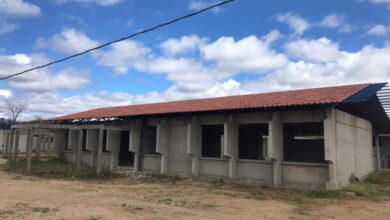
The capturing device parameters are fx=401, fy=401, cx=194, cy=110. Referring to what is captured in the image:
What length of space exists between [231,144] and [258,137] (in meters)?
5.79

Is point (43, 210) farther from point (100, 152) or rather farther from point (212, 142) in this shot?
point (212, 142)

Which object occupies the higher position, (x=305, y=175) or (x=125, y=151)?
(x=125, y=151)

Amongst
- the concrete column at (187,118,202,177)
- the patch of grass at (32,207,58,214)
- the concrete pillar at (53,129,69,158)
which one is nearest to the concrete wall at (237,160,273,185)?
the concrete column at (187,118,202,177)

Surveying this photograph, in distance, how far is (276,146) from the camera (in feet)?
52.6

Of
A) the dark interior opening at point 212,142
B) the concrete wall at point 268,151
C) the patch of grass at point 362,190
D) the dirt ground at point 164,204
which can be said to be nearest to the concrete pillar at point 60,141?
the concrete wall at point 268,151

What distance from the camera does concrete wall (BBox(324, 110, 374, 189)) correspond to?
14633 millimetres

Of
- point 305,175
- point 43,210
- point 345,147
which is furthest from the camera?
point 345,147

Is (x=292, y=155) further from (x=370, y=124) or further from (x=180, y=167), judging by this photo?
(x=180, y=167)

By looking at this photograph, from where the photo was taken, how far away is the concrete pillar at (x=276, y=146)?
52.2 ft

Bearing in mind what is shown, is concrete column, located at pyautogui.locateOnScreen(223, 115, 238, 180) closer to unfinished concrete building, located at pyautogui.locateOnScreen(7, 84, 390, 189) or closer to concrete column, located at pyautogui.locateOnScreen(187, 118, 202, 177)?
unfinished concrete building, located at pyautogui.locateOnScreen(7, 84, 390, 189)

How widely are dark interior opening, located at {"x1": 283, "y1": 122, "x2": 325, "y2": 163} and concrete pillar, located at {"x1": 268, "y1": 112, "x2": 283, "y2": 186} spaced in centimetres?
616

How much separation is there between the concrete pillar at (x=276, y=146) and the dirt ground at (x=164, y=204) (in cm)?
97

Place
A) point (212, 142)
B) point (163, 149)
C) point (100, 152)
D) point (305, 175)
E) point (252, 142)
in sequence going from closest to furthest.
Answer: point (305, 175), point (163, 149), point (100, 152), point (252, 142), point (212, 142)

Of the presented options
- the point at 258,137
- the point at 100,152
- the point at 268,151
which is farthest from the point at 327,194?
the point at 100,152
